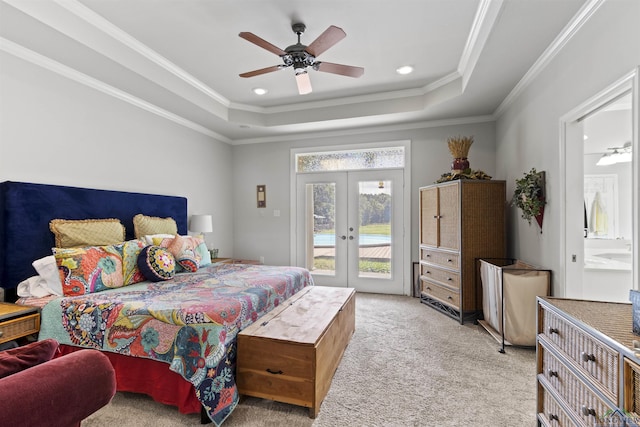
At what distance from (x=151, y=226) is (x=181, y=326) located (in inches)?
78.3

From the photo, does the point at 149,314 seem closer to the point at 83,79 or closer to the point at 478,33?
the point at 83,79

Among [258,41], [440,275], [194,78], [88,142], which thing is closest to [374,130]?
[440,275]

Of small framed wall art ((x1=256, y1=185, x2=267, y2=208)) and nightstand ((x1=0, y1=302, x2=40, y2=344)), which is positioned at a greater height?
small framed wall art ((x1=256, y1=185, x2=267, y2=208))

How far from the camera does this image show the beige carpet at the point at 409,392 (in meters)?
1.85

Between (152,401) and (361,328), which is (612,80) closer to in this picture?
(361,328)

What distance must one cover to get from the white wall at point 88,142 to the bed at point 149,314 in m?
0.25

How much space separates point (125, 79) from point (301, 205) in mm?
2943

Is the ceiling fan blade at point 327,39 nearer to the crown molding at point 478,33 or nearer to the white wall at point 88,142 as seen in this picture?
the crown molding at point 478,33

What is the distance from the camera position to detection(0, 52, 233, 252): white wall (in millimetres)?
2498

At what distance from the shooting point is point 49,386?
87 centimetres

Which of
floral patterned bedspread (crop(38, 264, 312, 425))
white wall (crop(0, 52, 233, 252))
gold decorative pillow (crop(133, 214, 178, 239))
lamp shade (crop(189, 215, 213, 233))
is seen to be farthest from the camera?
lamp shade (crop(189, 215, 213, 233))

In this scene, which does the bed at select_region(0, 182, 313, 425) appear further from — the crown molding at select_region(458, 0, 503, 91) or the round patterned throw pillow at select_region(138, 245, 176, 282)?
the crown molding at select_region(458, 0, 503, 91)

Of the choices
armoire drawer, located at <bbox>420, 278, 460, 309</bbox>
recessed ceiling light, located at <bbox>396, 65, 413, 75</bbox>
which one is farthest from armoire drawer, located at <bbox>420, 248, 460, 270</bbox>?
recessed ceiling light, located at <bbox>396, 65, 413, 75</bbox>

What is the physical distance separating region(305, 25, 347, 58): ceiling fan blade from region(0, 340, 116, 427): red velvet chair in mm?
2209
